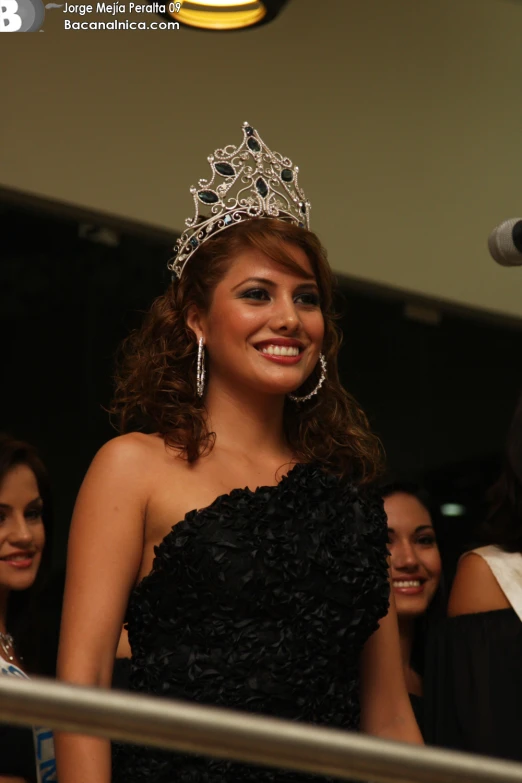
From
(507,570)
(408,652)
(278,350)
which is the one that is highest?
(278,350)

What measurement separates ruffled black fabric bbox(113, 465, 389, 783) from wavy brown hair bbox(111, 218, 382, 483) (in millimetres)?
219

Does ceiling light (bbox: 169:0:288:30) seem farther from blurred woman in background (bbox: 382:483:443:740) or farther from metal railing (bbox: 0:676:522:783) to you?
metal railing (bbox: 0:676:522:783)

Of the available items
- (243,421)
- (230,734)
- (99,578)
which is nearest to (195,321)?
(243,421)

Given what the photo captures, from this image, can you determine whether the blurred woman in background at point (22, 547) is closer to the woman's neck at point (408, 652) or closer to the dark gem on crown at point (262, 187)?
the woman's neck at point (408, 652)

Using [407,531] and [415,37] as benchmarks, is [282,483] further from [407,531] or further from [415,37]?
[415,37]

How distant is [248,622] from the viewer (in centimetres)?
203

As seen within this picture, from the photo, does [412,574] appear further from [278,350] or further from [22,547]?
[278,350]

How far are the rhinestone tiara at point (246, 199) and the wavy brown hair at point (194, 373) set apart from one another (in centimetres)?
3

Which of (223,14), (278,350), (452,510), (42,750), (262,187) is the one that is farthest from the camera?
(452,510)

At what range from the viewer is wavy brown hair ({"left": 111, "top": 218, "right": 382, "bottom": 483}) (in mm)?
2279

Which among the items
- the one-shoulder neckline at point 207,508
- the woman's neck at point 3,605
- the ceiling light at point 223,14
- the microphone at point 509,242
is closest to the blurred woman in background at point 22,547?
the woman's neck at point 3,605

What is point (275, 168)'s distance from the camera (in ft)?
8.41

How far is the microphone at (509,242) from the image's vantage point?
6.51 ft

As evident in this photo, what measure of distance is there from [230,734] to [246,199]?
1505 millimetres
